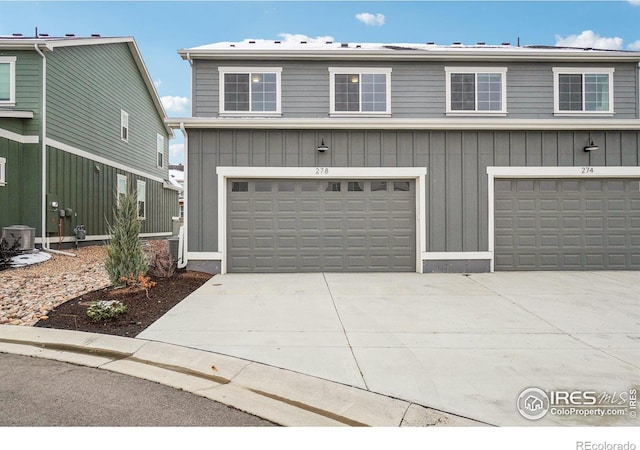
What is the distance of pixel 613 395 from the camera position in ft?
10.2

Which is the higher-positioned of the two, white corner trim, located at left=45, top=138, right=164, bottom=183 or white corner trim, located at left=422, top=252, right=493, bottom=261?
white corner trim, located at left=45, top=138, right=164, bottom=183

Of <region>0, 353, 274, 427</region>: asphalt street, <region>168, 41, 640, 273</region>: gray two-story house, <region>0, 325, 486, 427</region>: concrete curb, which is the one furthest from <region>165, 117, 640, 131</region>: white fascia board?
<region>0, 353, 274, 427</region>: asphalt street

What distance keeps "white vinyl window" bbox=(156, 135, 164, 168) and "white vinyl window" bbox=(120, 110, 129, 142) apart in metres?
3.17

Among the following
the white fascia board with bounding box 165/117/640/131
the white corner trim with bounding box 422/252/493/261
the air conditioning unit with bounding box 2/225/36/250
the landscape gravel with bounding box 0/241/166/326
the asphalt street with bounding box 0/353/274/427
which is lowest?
the asphalt street with bounding box 0/353/274/427

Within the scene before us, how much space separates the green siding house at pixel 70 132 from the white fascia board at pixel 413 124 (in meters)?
1.99

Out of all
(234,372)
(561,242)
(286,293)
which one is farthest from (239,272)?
(561,242)

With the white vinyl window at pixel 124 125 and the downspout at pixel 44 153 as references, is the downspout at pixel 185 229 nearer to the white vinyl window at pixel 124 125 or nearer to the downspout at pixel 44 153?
the downspout at pixel 44 153

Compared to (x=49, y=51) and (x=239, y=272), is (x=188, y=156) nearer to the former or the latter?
(x=239, y=272)

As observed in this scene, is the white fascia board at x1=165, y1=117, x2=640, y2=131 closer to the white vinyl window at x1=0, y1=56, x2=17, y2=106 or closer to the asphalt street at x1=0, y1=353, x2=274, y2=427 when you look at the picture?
the white vinyl window at x1=0, y1=56, x2=17, y2=106

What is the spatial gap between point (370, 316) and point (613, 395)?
288cm

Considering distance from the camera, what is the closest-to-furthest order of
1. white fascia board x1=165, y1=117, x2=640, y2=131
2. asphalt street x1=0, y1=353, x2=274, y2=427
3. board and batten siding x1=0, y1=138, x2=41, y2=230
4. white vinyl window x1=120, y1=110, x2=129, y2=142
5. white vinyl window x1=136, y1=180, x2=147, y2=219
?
asphalt street x1=0, y1=353, x2=274, y2=427, white fascia board x1=165, y1=117, x2=640, y2=131, board and batten siding x1=0, y1=138, x2=41, y2=230, white vinyl window x1=120, y1=110, x2=129, y2=142, white vinyl window x1=136, y1=180, x2=147, y2=219

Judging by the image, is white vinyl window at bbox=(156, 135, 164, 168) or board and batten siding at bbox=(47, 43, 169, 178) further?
white vinyl window at bbox=(156, 135, 164, 168)

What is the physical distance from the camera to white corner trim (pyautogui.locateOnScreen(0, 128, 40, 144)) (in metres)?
9.98

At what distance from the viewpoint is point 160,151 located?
64.4ft
